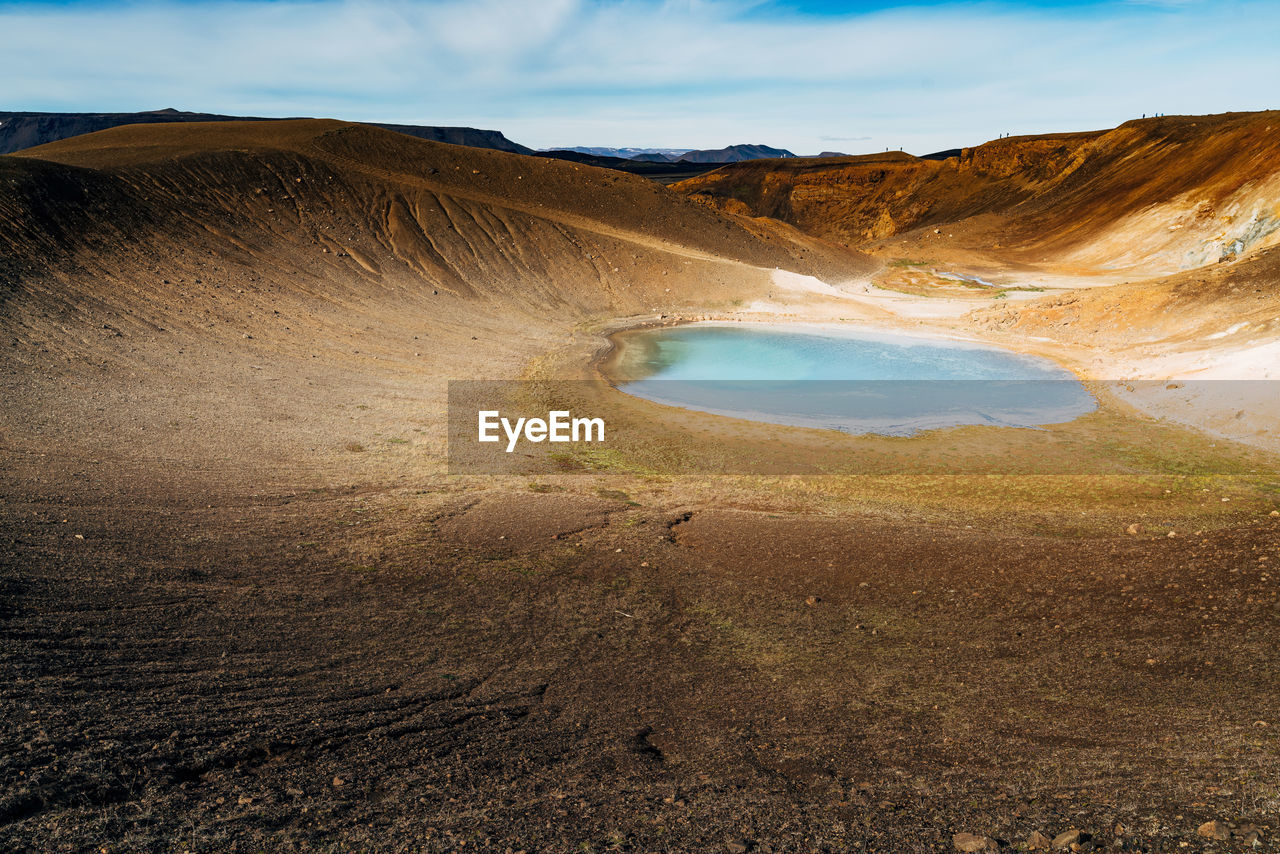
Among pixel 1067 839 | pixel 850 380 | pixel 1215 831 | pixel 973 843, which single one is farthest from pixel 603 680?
pixel 850 380

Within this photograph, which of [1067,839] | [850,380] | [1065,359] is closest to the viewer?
[1067,839]

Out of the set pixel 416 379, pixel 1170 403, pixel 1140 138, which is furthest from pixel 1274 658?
pixel 1140 138

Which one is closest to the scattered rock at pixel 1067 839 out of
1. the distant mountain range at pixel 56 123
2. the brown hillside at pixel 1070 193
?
the brown hillside at pixel 1070 193

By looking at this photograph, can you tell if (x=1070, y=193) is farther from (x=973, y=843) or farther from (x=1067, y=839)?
(x=973, y=843)

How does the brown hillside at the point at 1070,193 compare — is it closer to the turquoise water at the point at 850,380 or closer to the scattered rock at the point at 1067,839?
the turquoise water at the point at 850,380

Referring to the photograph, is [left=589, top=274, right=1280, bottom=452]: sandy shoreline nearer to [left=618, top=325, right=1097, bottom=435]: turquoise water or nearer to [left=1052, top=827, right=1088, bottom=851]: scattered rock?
[left=618, top=325, right=1097, bottom=435]: turquoise water
